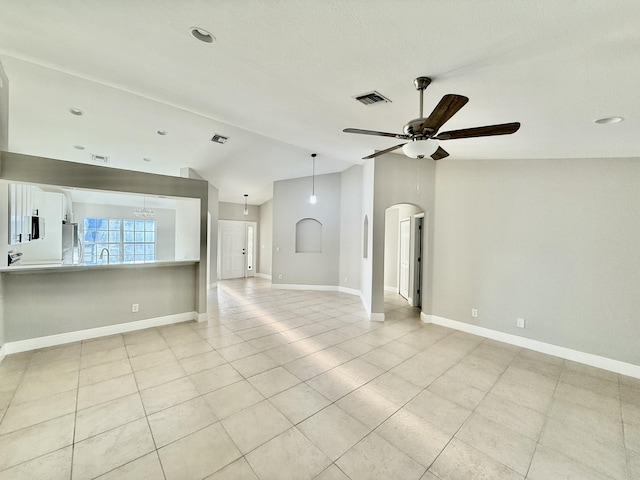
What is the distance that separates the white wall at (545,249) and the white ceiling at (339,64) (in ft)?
1.31

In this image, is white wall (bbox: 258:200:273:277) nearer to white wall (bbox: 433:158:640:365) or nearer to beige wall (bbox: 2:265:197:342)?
Answer: beige wall (bbox: 2:265:197:342)

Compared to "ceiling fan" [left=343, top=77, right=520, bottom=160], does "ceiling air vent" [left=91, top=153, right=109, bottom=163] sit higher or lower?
higher

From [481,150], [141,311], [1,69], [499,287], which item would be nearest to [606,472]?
[499,287]

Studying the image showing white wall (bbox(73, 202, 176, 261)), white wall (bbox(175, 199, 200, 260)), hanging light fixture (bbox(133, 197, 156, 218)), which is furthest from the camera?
white wall (bbox(73, 202, 176, 261))

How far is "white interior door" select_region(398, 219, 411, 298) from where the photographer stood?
6688 mm

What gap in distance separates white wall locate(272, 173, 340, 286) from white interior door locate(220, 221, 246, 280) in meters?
2.38

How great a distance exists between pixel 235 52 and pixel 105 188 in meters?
3.14

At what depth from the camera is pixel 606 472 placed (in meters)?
1.79

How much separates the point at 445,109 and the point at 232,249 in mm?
8854

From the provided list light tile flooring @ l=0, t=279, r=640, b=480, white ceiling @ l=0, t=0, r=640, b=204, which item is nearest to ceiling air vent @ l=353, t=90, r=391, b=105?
white ceiling @ l=0, t=0, r=640, b=204

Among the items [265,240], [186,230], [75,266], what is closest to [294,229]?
[265,240]

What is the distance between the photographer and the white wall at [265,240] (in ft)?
31.2

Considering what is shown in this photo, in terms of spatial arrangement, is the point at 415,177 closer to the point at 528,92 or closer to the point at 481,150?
the point at 481,150

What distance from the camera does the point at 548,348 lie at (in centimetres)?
366
